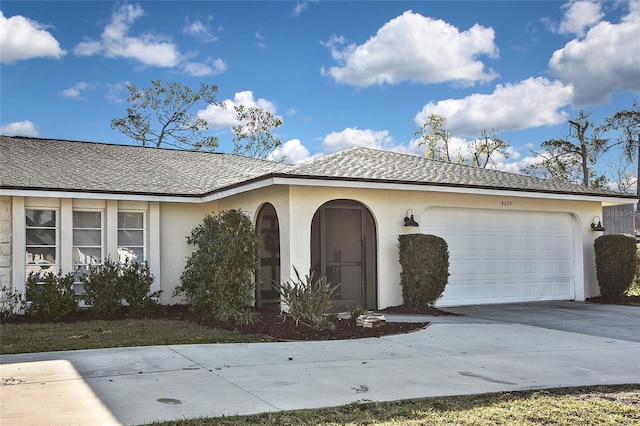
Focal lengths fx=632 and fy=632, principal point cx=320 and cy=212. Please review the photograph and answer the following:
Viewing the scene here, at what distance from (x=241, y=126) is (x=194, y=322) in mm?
26859

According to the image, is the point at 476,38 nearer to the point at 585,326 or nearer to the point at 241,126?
the point at 585,326

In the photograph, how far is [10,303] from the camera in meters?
13.5

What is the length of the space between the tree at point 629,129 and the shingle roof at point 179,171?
18072mm

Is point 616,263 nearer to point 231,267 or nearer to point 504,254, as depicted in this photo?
point 504,254

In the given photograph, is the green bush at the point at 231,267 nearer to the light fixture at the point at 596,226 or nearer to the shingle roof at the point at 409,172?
the shingle roof at the point at 409,172

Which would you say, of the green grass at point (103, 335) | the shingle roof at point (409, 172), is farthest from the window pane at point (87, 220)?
the shingle roof at point (409, 172)

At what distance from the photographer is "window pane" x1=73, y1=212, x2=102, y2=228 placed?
14773 mm

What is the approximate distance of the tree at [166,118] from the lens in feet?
116

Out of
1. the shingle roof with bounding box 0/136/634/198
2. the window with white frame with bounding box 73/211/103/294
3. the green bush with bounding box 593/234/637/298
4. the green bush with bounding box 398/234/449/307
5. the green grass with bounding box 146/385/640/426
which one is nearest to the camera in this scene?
the green grass with bounding box 146/385/640/426

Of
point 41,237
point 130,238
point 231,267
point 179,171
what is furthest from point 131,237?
Answer: point 231,267

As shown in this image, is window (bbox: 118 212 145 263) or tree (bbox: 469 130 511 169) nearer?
window (bbox: 118 212 145 263)

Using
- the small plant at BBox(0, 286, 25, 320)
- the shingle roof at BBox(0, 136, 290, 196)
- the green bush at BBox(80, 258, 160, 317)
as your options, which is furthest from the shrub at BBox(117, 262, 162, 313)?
the small plant at BBox(0, 286, 25, 320)

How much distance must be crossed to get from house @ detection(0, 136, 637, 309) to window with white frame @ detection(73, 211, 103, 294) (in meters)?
0.03

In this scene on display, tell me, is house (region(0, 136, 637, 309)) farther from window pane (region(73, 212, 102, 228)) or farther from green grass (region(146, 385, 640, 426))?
green grass (region(146, 385, 640, 426))
